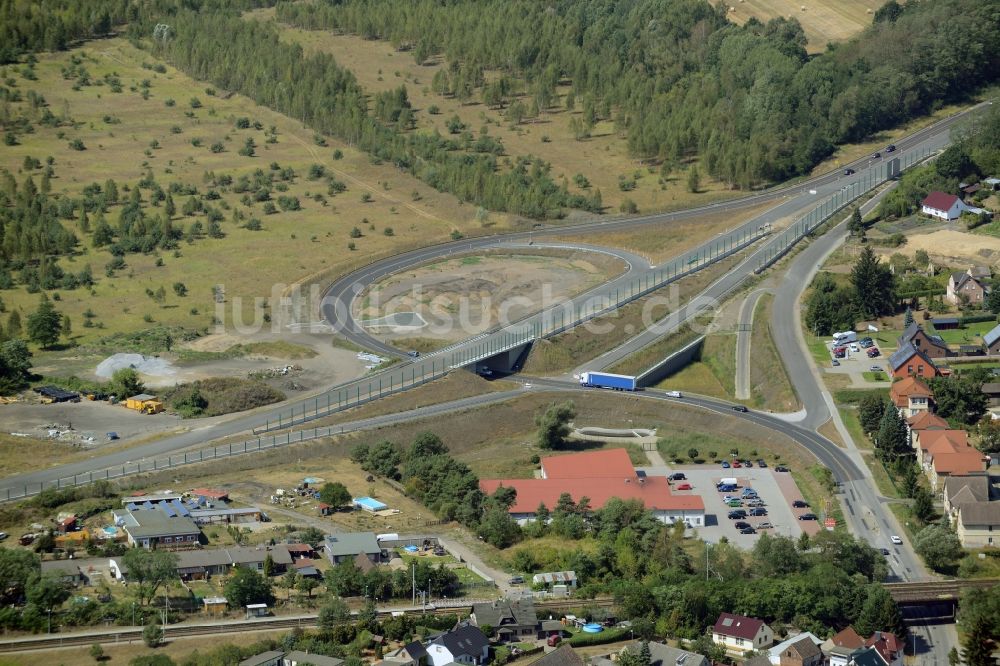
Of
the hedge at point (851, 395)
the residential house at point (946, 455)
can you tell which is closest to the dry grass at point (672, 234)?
the hedge at point (851, 395)

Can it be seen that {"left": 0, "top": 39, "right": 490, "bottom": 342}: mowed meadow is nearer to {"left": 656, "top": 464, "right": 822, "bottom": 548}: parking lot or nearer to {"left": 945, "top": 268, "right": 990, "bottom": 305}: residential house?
{"left": 656, "top": 464, "right": 822, "bottom": 548}: parking lot

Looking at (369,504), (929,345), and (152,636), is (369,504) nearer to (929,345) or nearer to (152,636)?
(152,636)

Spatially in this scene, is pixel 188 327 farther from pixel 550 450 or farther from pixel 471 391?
pixel 550 450

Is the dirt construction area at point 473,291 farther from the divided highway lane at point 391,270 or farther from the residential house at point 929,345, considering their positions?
the residential house at point 929,345

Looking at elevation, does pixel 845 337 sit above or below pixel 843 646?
below


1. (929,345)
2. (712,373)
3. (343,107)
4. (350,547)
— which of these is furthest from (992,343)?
(343,107)

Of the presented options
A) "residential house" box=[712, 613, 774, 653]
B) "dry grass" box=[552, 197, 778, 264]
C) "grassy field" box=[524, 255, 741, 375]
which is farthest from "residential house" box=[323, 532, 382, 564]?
"dry grass" box=[552, 197, 778, 264]
